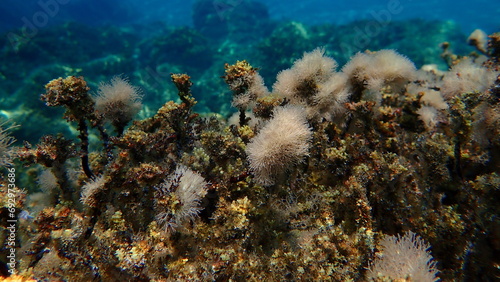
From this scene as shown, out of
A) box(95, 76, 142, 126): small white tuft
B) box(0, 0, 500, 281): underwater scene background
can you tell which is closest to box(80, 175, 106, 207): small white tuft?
box(0, 0, 500, 281): underwater scene background

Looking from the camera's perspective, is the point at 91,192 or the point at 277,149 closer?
the point at 277,149

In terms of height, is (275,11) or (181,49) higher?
(275,11)

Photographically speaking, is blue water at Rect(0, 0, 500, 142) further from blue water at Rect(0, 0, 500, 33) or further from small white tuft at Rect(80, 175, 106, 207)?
small white tuft at Rect(80, 175, 106, 207)

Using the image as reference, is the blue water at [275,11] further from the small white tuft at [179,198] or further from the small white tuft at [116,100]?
the small white tuft at [179,198]

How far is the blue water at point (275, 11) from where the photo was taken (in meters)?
37.8

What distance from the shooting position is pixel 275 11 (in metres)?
57.0

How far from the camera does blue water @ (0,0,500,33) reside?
3782 cm

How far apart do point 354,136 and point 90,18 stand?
53143mm

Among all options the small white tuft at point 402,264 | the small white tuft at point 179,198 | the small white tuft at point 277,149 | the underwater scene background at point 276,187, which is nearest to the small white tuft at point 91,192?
the underwater scene background at point 276,187

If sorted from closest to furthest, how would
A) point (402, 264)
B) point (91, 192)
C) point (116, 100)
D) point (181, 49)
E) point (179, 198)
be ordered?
point (402, 264) → point (179, 198) → point (91, 192) → point (116, 100) → point (181, 49)

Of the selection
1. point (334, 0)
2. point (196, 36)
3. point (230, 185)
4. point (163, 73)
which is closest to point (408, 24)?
point (196, 36)

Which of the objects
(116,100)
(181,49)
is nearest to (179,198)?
(116,100)

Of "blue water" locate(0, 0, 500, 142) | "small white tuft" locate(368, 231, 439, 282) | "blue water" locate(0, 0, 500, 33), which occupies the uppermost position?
"blue water" locate(0, 0, 500, 33)

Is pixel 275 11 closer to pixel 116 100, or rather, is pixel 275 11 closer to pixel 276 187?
pixel 116 100
